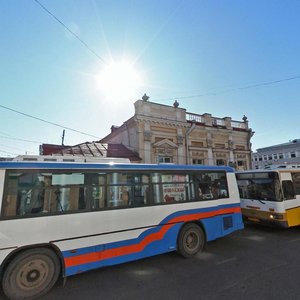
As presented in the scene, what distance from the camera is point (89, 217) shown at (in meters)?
4.82

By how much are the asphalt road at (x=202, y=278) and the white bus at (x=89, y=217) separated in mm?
374

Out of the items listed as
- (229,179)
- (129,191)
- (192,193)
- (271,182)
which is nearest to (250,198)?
(271,182)

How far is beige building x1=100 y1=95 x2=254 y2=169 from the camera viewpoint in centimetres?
1755

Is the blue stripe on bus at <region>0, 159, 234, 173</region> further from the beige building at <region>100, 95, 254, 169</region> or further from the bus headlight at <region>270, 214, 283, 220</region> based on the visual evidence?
the beige building at <region>100, 95, 254, 169</region>

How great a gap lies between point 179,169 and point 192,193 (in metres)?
0.84

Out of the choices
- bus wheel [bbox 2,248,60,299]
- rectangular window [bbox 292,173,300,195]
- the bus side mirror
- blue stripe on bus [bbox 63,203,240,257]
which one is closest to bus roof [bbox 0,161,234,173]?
blue stripe on bus [bbox 63,203,240,257]

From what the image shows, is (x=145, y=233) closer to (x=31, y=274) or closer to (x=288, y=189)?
(x=31, y=274)

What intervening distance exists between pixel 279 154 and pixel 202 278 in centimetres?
5175

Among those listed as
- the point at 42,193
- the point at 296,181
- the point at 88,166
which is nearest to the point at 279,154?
the point at 296,181

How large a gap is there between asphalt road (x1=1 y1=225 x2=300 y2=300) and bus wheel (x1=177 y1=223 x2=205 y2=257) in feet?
0.71

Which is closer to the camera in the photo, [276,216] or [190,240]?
[190,240]

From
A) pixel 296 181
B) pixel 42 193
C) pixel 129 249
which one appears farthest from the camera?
pixel 296 181

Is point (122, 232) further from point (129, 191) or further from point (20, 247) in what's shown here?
point (20, 247)

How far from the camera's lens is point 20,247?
4.09 metres
